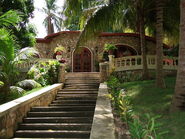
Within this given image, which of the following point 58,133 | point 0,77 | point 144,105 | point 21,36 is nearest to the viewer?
point 58,133

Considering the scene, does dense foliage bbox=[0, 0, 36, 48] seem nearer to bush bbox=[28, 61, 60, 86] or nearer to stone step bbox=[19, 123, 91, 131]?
bush bbox=[28, 61, 60, 86]

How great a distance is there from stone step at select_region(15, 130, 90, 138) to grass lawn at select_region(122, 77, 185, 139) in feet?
5.88

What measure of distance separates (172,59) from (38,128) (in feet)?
35.6

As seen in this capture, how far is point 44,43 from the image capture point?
19594mm

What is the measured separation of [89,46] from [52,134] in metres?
14.2

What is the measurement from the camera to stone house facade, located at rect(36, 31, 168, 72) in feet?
61.5

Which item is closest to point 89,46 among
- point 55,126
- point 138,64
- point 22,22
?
point 22,22

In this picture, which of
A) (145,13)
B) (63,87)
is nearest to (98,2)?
(145,13)

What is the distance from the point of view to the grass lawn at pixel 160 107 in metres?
4.66

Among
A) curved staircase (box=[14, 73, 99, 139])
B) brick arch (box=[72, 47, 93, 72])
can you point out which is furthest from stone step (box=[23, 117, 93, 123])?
brick arch (box=[72, 47, 93, 72])

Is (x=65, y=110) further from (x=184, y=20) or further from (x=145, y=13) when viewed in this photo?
(x=145, y=13)

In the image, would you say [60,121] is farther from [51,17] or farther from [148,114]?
[51,17]

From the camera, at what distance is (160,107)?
6.48 m

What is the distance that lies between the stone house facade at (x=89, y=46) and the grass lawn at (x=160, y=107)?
372 inches
